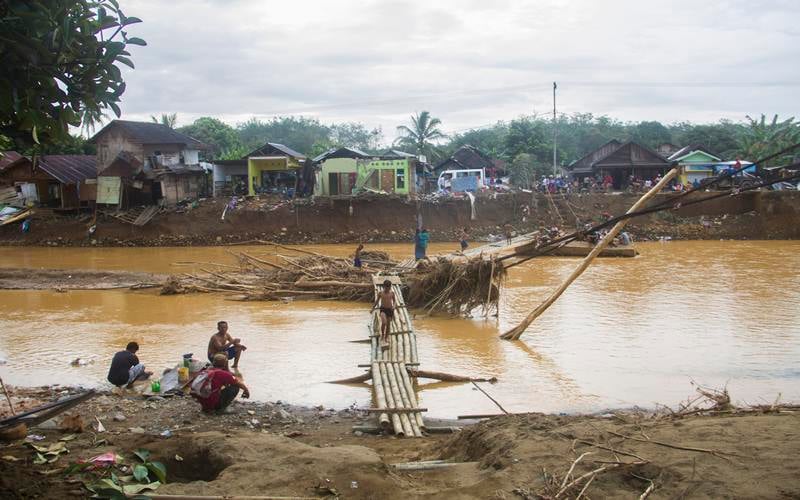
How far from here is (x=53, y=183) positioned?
1412 inches

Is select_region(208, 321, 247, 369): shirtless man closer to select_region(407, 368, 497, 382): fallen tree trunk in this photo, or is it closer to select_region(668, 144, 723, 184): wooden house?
select_region(407, 368, 497, 382): fallen tree trunk

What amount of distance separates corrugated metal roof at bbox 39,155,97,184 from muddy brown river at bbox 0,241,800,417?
54.7 ft

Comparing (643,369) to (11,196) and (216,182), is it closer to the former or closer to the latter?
(216,182)

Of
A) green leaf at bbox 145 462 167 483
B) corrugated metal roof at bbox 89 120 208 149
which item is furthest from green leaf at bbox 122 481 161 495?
corrugated metal roof at bbox 89 120 208 149

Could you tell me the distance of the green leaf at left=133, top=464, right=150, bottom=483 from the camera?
5.20 m

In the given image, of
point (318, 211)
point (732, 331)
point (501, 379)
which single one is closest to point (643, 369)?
point (501, 379)

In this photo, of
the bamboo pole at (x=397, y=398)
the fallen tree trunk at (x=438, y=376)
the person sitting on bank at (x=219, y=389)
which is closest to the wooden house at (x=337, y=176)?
the fallen tree trunk at (x=438, y=376)

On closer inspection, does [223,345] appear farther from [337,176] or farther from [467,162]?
[467,162]

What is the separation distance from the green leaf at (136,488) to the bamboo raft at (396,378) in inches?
124

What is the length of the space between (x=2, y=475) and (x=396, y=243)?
1109 inches

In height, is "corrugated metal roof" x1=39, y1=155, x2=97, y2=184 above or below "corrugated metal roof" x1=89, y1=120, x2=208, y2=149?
below

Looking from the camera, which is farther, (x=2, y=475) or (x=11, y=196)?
(x=11, y=196)

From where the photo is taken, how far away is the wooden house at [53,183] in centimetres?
3428

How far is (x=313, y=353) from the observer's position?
12.5 meters
